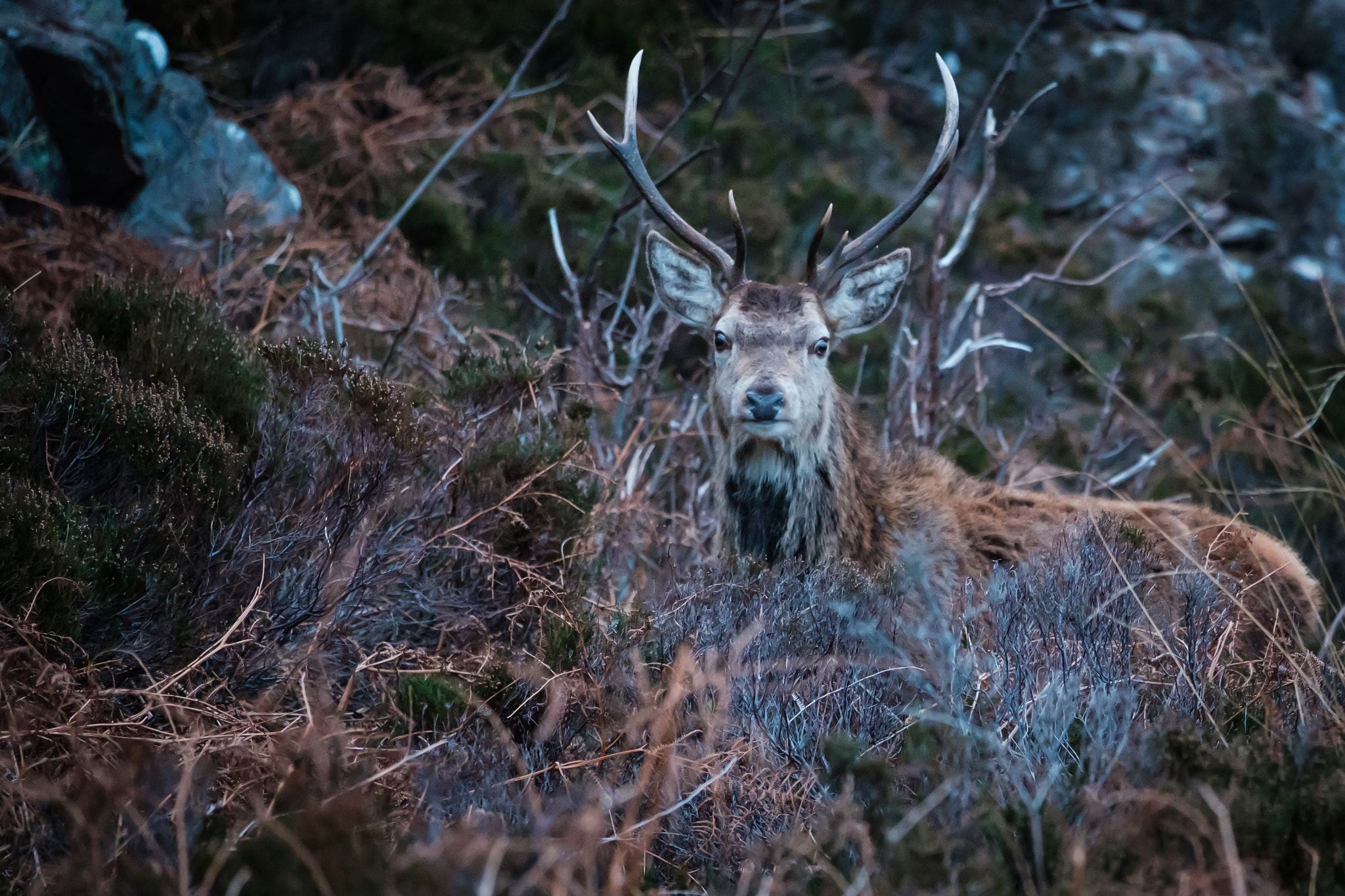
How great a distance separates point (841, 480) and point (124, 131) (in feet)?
17.3

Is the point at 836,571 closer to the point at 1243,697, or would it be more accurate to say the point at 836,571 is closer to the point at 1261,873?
the point at 1243,697

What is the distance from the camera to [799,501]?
14.4 feet

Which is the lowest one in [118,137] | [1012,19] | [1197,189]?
[1197,189]

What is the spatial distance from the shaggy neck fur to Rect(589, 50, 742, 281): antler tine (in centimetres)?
75

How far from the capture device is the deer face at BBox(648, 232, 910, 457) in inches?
166

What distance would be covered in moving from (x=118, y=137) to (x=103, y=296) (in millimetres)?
3302

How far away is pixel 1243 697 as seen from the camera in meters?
3.19

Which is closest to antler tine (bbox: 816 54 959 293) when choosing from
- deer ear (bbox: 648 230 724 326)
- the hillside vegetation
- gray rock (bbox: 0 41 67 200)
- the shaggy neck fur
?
deer ear (bbox: 648 230 724 326)

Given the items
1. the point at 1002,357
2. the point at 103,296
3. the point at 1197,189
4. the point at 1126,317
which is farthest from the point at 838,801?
the point at 1197,189

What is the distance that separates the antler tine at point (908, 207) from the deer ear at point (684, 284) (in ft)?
1.67

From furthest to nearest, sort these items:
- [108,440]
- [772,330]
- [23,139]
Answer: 1. [23,139]
2. [772,330]
3. [108,440]

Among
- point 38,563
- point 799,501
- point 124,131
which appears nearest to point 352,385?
point 38,563

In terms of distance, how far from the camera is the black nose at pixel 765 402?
163 inches

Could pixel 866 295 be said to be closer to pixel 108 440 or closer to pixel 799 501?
pixel 799 501
